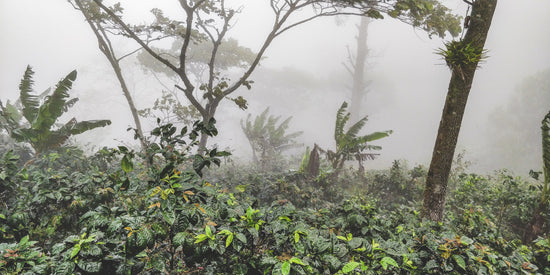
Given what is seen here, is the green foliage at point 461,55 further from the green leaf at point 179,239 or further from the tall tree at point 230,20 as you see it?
the green leaf at point 179,239

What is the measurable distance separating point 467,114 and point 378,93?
967 cm

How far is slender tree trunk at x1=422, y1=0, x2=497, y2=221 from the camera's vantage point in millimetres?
3244

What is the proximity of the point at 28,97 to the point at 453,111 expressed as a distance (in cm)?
719

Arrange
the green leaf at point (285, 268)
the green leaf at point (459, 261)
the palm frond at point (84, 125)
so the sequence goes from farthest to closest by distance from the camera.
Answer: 1. the palm frond at point (84, 125)
2. the green leaf at point (459, 261)
3. the green leaf at point (285, 268)

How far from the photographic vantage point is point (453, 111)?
343 cm

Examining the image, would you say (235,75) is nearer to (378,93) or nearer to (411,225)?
(378,93)

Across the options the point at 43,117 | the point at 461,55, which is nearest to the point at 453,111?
the point at 461,55

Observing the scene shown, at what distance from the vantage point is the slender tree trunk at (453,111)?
3.24 m

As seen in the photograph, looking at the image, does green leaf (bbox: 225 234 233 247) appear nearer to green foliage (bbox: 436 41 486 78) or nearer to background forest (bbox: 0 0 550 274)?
background forest (bbox: 0 0 550 274)

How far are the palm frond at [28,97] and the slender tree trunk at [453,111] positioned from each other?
22.8 feet

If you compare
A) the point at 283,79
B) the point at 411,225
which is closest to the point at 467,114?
the point at 283,79

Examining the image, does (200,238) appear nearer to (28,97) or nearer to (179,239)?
(179,239)

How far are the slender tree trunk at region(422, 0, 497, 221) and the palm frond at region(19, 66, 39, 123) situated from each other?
22.8 feet

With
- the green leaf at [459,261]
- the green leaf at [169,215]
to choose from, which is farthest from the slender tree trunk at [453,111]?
the green leaf at [169,215]
